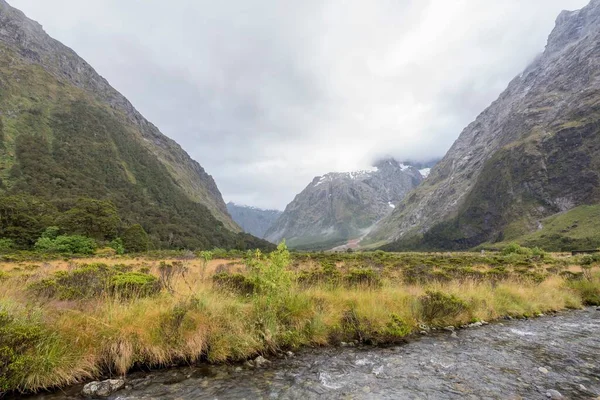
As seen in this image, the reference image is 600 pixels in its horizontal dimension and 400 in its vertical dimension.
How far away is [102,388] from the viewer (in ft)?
19.4

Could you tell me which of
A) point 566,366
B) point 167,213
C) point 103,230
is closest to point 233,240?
point 167,213

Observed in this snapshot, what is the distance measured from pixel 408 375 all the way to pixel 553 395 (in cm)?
286

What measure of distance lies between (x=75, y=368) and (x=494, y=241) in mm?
201022

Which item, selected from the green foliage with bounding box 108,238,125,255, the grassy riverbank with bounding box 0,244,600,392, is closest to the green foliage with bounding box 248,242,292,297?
the grassy riverbank with bounding box 0,244,600,392

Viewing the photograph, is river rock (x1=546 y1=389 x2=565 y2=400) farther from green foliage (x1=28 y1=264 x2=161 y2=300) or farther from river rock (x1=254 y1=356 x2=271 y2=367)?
green foliage (x1=28 y1=264 x2=161 y2=300)

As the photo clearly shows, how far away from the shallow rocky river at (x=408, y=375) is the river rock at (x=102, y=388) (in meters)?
0.17

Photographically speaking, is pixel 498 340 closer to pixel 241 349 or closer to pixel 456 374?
pixel 456 374

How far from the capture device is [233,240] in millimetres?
156250

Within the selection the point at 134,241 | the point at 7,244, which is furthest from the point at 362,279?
the point at 134,241

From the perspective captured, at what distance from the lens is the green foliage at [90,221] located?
68906 mm

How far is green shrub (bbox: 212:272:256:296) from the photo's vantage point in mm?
10706

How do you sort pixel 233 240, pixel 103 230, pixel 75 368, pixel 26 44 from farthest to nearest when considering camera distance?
pixel 26 44, pixel 233 240, pixel 103 230, pixel 75 368

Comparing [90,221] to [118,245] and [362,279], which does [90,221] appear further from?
[362,279]

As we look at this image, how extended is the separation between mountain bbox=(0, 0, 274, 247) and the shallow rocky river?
79711 millimetres
